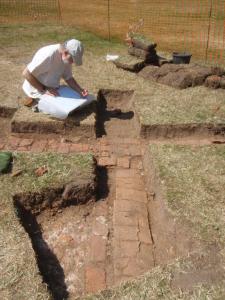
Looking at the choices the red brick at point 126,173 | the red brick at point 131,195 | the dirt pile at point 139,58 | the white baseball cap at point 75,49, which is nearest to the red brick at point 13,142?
the white baseball cap at point 75,49

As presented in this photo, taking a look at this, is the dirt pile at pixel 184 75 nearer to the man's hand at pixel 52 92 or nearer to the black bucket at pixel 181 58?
the black bucket at pixel 181 58

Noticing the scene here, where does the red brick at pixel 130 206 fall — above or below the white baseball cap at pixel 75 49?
below

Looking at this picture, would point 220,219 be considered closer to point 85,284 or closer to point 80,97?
point 85,284

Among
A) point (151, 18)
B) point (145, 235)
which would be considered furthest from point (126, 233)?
point (151, 18)

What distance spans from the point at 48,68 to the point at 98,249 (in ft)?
9.76

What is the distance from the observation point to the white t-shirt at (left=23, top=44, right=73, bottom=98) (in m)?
5.75

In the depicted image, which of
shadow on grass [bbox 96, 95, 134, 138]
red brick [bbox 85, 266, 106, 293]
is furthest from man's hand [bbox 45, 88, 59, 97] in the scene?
red brick [bbox 85, 266, 106, 293]

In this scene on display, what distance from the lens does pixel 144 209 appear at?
178 inches

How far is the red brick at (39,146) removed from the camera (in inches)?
222

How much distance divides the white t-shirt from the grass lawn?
4.97 ft

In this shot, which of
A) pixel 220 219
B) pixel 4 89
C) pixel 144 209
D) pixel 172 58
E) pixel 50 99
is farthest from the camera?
pixel 172 58

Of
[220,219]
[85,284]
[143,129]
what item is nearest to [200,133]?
[143,129]

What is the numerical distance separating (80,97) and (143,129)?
1.07 meters

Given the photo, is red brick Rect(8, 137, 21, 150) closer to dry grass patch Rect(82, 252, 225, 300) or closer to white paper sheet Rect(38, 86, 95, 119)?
white paper sheet Rect(38, 86, 95, 119)
